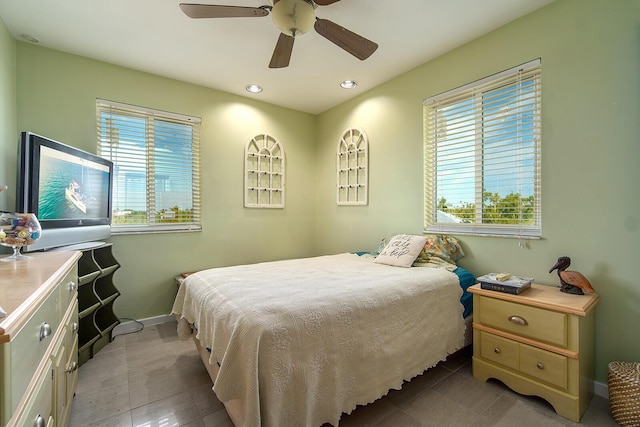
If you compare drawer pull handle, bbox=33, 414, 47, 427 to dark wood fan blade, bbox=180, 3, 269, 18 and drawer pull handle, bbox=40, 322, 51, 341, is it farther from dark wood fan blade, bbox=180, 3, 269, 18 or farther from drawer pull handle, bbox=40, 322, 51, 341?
dark wood fan blade, bbox=180, 3, 269, 18

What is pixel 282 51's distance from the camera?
2123 millimetres

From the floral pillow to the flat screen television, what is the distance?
9.06 ft

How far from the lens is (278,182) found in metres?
3.99

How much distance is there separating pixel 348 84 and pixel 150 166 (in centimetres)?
242

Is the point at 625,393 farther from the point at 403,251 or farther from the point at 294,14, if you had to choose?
the point at 294,14

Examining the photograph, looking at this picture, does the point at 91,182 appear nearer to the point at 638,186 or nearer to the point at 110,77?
the point at 110,77

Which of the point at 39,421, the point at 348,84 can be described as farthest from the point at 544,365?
the point at 348,84

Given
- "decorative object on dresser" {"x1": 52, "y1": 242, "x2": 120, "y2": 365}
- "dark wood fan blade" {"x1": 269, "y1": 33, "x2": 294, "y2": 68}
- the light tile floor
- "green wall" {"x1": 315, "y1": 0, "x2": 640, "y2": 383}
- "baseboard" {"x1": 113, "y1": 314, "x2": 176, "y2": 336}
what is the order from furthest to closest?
1. "baseboard" {"x1": 113, "y1": 314, "x2": 176, "y2": 336}
2. "decorative object on dresser" {"x1": 52, "y1": 242, "x2": 120, "y2": 365}
3. "dark wood fan blade" {"x1": 269, "y1": 33, "x2": 294, "y2": 68}
4. "green wall" {"x1": 315, "y1": 0, "x2": 640, "y2": 383}
5. the light tile floor

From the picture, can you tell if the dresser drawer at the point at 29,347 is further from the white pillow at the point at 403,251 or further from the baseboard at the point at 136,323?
the white pillow at the point at 403,251

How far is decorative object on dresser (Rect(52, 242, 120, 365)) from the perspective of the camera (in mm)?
2266

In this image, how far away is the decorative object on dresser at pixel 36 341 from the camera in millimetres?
678

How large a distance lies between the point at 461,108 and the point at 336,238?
2.19 m

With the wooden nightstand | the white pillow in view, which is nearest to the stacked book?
the wooden nightstand

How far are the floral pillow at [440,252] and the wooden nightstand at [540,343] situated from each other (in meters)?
0.47
